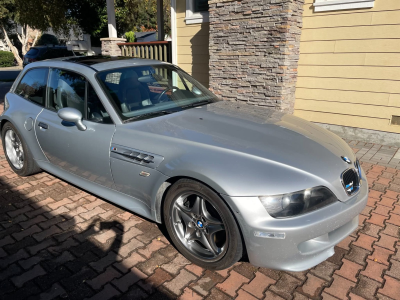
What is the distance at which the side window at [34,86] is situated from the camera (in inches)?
156

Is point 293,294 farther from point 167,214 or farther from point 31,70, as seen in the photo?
point 31,70

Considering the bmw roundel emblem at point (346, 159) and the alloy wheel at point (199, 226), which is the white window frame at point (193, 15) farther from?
the alloy wheel at point (199, 226)

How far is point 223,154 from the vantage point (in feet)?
8.18

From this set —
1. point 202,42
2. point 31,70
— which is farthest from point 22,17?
point 31,70

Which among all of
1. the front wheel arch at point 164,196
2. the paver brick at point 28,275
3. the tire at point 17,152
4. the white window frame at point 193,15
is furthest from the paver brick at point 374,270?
the white window frame at point 193,15

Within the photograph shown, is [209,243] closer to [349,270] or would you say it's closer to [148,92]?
[349,270]

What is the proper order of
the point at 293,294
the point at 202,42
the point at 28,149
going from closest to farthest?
the point at 293,294, the point at 28,149, the point at 202,42

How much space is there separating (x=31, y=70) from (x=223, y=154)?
3220mm

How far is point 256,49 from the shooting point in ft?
21.4

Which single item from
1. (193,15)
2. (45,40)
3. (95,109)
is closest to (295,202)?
(95,109)

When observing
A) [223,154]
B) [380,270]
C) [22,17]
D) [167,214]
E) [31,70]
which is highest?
[22,17]

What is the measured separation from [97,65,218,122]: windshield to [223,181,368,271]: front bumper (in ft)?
4.87

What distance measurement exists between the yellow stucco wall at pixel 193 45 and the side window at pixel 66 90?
4965mm

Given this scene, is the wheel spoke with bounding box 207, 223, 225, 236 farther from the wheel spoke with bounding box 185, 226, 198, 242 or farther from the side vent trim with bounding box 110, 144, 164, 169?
the side vent trim with bounding box 110, 144, 164, 169
